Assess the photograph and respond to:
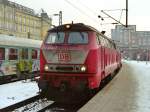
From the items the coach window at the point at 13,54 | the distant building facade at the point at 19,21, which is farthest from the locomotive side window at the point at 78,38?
the distant building facade at the point at 19,21

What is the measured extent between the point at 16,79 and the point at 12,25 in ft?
231

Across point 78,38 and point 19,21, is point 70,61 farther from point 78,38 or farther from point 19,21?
point 19,21

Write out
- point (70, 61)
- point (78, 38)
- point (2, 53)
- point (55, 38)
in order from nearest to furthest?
point (70, 61) < point (78, 38) < point (55, 38) < point (2, 53)

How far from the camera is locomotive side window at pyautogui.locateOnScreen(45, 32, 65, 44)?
13196mm

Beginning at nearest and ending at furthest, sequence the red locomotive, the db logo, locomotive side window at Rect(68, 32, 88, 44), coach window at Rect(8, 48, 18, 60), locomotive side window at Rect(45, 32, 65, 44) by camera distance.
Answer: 1. the red locomotive
2. the db logo
3. locomotive side window at Rect(68, 32, 88, 44)
4. locomotive side window at Rect(45, 32, 65, 44)
5. coach window at Rect(8, 48, 18, 60)

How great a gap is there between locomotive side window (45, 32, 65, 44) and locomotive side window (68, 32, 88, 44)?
0.30 m

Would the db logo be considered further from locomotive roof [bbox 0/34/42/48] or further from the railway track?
locomotive roof [bbox 0/34/42/48]

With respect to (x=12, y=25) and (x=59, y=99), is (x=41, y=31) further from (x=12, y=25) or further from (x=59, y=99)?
(x=59, y=99)

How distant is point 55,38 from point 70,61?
1.26 m

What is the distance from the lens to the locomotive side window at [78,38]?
1295cm

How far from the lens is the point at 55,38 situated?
43.6 feet

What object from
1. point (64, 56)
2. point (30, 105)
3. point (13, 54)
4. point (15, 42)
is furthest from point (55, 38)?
point (15, 42)

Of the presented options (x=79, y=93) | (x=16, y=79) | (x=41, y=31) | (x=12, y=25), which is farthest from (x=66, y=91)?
(x=41, y=31)

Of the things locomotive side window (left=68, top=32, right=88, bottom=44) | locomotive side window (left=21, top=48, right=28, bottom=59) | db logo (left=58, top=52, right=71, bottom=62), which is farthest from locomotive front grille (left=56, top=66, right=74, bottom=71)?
locomotive side window (left=21, top=48, right=28, bottom=59)
